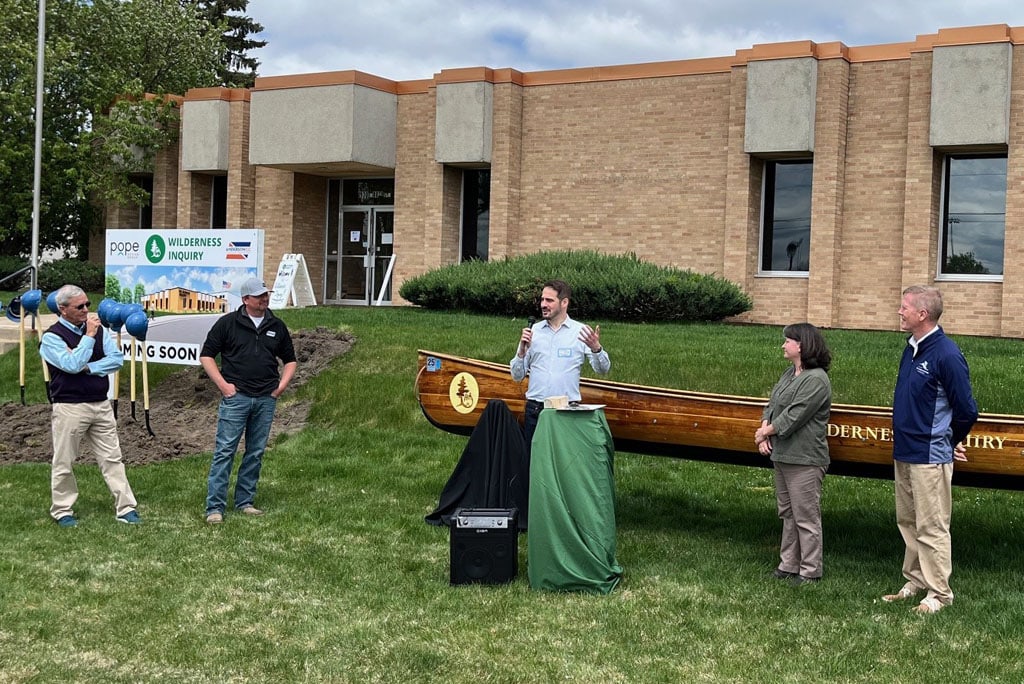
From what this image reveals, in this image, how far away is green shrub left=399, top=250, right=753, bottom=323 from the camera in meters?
19.0

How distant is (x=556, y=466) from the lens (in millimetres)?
7156

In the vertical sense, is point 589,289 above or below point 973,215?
below

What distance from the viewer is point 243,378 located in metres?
9.05

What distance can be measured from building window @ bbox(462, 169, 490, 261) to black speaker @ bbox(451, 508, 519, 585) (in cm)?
1838

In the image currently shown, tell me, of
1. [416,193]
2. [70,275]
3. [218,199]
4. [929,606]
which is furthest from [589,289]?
[70,275]

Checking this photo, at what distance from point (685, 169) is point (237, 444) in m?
15.0

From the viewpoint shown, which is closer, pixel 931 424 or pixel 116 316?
pixel 931 424

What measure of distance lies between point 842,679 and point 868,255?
16355 mm

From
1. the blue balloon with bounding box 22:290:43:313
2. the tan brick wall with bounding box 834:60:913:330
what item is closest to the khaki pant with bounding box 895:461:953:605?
the blue balloon with bounding box 22:290:43:313

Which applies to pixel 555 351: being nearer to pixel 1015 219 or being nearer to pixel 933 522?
pixel 933 522

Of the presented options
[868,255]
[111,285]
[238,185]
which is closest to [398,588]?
[111,285]

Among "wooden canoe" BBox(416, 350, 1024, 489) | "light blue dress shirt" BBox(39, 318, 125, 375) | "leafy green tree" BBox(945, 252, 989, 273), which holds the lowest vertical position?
"wooden canoe" BBox(416, 350, 1024, 489)

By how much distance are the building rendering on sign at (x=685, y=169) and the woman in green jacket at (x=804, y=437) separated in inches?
539

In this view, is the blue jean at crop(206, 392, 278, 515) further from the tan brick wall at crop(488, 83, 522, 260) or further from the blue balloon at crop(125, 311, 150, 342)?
the tan brick wall at crop(488, 83, 522, 260)
